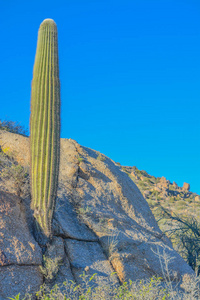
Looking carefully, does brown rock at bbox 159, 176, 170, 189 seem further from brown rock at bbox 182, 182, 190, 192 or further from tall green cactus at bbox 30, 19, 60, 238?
tall green cactus at bbox 30, 19, 60, 238

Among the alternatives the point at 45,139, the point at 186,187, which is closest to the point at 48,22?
the point at 45,139

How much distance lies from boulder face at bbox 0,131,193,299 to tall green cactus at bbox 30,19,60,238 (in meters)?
0.44

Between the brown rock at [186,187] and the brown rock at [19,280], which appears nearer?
the brown rock at [19,280]

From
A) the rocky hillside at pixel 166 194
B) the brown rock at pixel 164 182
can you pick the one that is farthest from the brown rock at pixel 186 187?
the brown rock at pixel 164 182

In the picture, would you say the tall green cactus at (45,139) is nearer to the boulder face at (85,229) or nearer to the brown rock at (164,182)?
the boulder face at (85,229)

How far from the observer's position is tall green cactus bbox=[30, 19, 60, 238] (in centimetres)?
655

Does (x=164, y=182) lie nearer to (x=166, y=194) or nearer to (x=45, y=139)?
(x=166, y=194)

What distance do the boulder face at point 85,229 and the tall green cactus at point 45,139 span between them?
44cm

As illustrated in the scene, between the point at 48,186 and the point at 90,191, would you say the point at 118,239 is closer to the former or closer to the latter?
the point at 90,191

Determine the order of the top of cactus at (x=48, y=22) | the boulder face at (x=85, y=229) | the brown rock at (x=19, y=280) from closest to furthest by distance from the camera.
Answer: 1. the brown rock at (x=19, y=280)
2. the boulder face at (x=85, y=229)
3. the top of cactus at (x=48, y=22)

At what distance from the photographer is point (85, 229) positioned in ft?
25.5

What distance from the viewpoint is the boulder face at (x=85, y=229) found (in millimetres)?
5988

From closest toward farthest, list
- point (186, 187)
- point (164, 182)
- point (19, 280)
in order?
point (19, 280) < point (164, 182) < point (186, 187)

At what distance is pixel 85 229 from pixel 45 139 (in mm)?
2397
